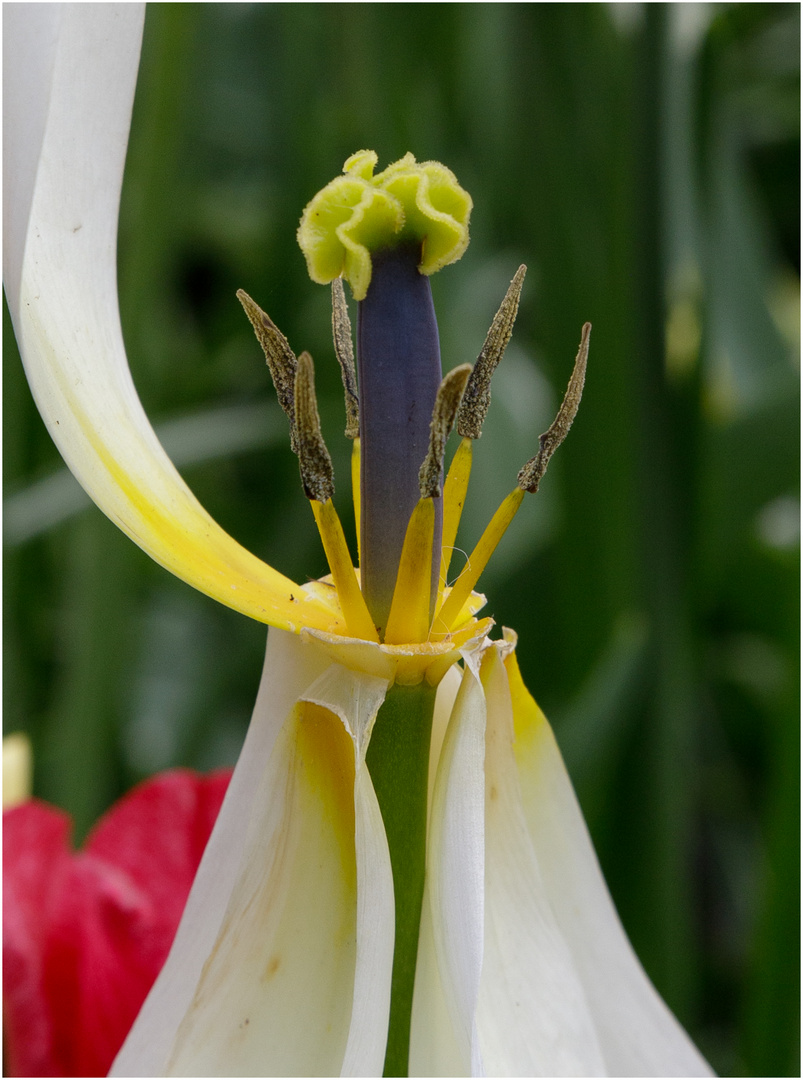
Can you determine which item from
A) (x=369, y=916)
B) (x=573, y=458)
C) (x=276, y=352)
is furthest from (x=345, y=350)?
(x=573, y=458)

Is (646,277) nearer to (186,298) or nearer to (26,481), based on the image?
(26,481)

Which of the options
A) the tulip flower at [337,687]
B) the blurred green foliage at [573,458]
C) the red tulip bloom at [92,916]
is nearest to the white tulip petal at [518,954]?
the tulip flower at [337,687]

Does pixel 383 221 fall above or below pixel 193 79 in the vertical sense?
below

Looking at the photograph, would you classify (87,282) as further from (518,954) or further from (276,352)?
(518,954)

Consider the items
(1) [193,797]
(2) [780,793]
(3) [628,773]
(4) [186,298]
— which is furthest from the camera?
(4) [186,298]

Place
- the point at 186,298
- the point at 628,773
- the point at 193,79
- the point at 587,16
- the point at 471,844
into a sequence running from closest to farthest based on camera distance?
the point at 471,844
the point at 628,773
the point at 587,16
the point at 193,79
the point at 186,298

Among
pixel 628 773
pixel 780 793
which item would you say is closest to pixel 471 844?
pixel 780 793

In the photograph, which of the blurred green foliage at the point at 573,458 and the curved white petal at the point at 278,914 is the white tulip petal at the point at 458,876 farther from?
the blurred green foliage at the point at 573,458
